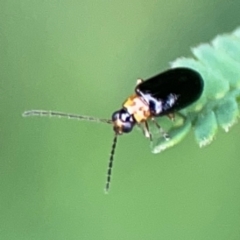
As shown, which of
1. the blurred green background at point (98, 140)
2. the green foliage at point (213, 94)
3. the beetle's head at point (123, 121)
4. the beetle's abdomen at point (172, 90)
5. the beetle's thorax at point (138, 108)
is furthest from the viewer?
the blurred green background at point (98, 140)

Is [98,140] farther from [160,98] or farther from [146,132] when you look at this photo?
[146,132]

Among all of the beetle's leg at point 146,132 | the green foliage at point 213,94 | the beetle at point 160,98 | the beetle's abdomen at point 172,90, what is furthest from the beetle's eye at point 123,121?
the green foliage at point 213,94

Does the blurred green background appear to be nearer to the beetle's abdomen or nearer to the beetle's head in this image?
the beetle's head

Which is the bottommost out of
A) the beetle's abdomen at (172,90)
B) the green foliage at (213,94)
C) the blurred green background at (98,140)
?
the green foliage at (213,94)

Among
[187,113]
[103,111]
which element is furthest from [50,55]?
[187,113]

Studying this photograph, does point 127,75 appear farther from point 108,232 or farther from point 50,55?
point 108,232

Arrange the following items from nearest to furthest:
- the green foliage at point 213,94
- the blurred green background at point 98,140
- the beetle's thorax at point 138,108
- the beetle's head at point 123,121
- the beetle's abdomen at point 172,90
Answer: the green foliage at point 213,94 < the beetle's abdomen at point 172,90 < the beetle's thorax at point 138,108 < the beetle's head at point 123,121 < the blurred green background at point 98,140

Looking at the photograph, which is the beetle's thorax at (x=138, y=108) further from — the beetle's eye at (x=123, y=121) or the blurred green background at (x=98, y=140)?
the blurred green background at (x=98, y=140)
